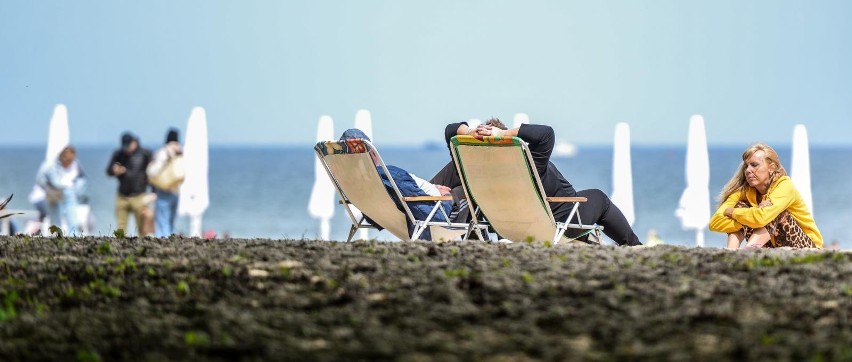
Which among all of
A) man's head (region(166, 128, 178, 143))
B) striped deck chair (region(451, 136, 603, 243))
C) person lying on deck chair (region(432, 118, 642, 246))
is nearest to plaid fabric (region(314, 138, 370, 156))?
person lying on deck chair (region(432, 118, 642, 246))

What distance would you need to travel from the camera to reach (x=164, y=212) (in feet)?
40.3

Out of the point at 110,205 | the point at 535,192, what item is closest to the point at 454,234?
the point at 535,192

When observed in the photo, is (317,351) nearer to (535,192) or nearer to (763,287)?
(763,287)

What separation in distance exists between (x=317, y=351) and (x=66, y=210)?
972cm

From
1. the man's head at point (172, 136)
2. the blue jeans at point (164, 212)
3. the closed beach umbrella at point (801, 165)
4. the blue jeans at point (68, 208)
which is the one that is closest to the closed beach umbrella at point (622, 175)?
the closed beach umbrella at point (801, 165)

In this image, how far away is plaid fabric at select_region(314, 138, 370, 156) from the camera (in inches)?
311

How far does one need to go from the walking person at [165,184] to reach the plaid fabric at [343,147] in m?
4.33

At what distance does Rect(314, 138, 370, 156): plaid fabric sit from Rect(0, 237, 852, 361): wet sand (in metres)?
2.24

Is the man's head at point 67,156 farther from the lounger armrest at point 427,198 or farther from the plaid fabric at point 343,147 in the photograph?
the lounger armrest at point 427,198

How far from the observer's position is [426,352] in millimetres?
3463

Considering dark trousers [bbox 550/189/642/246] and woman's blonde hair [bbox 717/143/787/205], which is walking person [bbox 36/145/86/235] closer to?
dark trousers [bbox 550/189/642/246]

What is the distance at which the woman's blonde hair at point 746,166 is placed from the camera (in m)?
7.18

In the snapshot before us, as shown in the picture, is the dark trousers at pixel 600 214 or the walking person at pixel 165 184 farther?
the walking person at pixel 165 184

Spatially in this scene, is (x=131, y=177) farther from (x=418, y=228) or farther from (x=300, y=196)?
(x=300, y=196)
